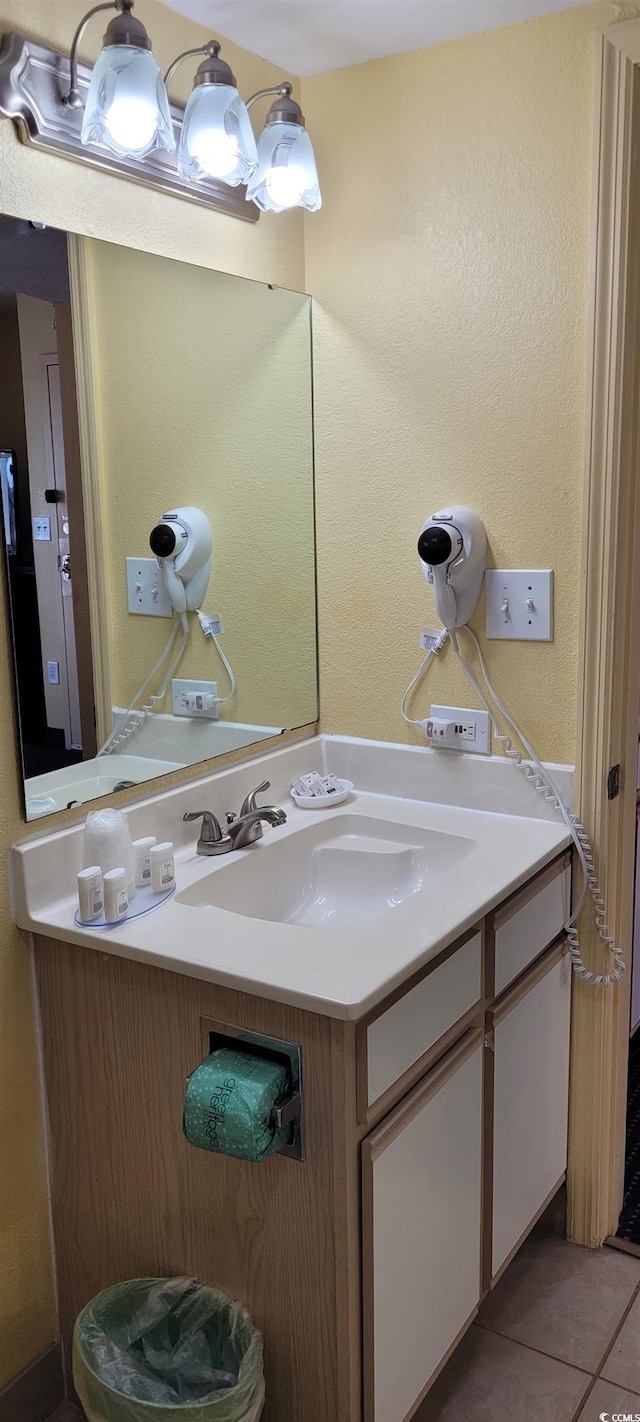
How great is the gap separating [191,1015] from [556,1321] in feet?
3.32

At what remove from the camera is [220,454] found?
1.95 meters

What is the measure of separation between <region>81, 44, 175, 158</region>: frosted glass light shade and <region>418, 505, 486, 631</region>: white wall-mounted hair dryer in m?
0.77

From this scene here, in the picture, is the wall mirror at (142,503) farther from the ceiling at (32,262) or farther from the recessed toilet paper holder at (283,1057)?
the recessed toilet paper holder at (283,1057)

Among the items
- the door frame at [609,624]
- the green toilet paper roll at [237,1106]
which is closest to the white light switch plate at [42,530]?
the green toilet paper roll at [237,1106]

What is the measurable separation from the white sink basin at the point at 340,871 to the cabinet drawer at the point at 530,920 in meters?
0.13

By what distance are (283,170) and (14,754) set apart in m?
1.10

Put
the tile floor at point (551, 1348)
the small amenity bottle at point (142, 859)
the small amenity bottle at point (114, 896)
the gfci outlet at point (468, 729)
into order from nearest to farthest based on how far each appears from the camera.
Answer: the small amenity bottle at point (114, 896) < the small amenity bottle at point (142, 859) < the tile floor at point (551, 1348) < the gfci outlet at point (468, 729)

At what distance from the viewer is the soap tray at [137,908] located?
1488 mm

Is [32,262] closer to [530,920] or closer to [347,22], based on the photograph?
[347,22]

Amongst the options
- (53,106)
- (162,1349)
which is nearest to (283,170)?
(53,106)

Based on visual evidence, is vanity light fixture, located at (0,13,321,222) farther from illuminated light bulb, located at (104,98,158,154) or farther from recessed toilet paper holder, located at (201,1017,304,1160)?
recessed toilet paper holder, located at (201,1017,304,1160)

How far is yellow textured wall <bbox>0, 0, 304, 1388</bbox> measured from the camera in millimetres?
1480

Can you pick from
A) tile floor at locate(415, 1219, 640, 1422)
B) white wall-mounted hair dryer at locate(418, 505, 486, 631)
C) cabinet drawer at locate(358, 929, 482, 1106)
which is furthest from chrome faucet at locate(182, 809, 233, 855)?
tile floor at locate(415, 1219, 640, 1422)

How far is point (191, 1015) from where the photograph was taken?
1.44m
